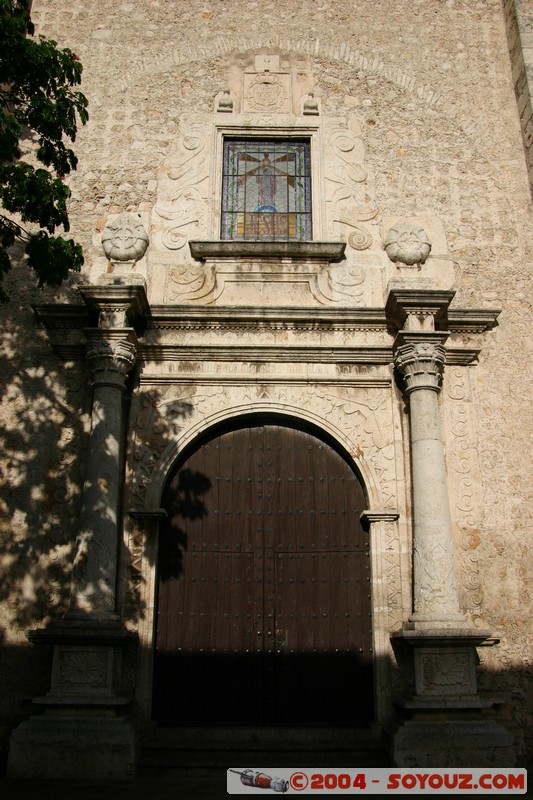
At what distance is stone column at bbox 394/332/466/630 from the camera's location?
6.61 metres

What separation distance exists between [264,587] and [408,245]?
3.82 m

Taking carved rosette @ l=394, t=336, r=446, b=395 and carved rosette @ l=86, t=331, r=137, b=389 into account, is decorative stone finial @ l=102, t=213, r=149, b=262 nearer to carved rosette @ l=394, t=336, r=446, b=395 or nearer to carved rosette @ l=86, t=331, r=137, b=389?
carved rosette @ l=86, t=331, r=137, b=389

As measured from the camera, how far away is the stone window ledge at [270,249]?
807cm

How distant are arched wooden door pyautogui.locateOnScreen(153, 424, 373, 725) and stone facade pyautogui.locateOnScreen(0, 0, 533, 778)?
0.86 ft

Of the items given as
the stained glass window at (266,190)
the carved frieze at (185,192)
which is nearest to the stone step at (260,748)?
the carved frieze at (185,192)

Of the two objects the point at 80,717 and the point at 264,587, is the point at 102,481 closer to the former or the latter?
the point at 264,587

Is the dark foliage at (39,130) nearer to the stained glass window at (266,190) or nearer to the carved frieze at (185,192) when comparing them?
the carved frieze at (185,192)

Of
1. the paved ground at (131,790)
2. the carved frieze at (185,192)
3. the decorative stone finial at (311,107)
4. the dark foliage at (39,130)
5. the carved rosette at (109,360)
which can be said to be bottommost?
the paved ground at (131,790)

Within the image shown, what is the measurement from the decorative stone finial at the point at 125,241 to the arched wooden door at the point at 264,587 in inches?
83.9

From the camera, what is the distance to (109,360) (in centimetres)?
727

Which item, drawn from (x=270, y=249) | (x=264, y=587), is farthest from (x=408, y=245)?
(x=264, y=587)

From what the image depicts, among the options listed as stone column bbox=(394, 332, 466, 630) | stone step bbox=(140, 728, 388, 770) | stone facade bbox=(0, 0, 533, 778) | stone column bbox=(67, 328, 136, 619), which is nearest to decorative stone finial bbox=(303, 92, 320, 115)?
stone facade bbox=(0, 0, 533, 778)

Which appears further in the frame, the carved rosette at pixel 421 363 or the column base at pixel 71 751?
the carved rosette at pixel 421 363

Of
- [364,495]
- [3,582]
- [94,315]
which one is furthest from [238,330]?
[3,582]
